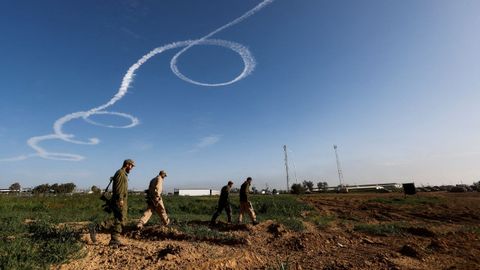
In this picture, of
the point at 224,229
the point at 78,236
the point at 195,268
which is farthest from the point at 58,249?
the point at 224,229

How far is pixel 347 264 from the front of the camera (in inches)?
279

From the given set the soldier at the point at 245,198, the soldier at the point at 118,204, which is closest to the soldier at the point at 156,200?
the soldier at the point at 118,204

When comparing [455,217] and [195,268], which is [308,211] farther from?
[195,268]

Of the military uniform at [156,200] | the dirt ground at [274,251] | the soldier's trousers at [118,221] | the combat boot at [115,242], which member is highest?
the military uniform at [156,200]

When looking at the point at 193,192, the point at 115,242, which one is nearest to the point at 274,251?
the point at 115,242

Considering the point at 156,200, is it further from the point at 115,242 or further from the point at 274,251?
the point at 274,251

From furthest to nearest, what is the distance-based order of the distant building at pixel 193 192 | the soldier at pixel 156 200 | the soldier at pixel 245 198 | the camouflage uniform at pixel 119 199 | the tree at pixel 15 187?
the distant building at pixel 193 192
the tree at pixel 15 187
the soldier at pixel 245 198
the soldier at pixel 156 200
the camouflage uniform at pixel 119 199

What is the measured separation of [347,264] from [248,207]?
6670mm

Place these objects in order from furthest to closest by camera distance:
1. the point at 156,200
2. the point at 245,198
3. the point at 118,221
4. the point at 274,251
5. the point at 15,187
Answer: the point at 15,187 → the point at 245,198 → the point at 156,200 → the point at 274,251 → the point at 118,221

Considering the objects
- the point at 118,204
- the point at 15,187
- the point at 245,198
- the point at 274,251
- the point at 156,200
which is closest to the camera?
A: the point at 118,204

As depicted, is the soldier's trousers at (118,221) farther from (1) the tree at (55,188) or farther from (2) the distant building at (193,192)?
(2) the distant building at (193,192)

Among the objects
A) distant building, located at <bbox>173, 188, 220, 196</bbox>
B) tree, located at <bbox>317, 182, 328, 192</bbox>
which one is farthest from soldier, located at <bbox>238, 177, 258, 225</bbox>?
distant building, located at <bbox>173, 188, 220, 196</bbox>

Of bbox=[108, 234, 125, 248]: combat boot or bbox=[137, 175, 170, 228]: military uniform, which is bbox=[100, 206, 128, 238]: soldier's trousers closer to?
bbox=[108, 234, 125, 248]: combat boot

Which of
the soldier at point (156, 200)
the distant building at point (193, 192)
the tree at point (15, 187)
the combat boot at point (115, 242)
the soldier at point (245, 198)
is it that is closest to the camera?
the combat boot at point (115, 242)
